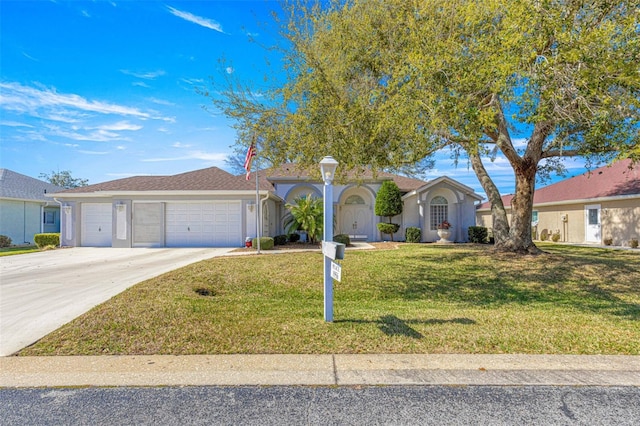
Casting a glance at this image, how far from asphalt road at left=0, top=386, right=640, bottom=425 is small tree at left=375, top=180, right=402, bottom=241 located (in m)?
16.3

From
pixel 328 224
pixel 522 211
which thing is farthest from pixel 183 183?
pixel 522 211

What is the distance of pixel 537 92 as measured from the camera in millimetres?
6355

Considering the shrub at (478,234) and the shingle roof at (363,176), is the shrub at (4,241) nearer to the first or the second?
the shingle roof at (363,176)

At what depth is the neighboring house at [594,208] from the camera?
688 inches

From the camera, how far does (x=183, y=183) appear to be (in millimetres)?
18125

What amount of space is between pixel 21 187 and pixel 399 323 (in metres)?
26.8

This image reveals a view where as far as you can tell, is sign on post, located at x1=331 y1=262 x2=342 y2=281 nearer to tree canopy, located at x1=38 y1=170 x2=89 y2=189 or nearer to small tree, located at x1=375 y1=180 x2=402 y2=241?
small tree, located at x1=375 y1=180 x2=402 y2=241

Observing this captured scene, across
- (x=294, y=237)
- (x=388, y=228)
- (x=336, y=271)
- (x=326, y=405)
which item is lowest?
(x=326, y=405)

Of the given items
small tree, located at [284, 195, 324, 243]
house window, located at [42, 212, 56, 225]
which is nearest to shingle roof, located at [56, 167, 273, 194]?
small tree, located at [284, 195, 324, 243]

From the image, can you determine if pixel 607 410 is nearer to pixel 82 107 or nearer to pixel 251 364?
pixel 251 364

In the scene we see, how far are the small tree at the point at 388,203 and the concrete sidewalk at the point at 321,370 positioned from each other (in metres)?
15.5

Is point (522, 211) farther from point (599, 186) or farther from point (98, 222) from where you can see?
point (98, 222)

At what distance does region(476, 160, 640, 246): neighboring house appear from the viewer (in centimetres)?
1747

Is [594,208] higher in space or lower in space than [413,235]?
higher
